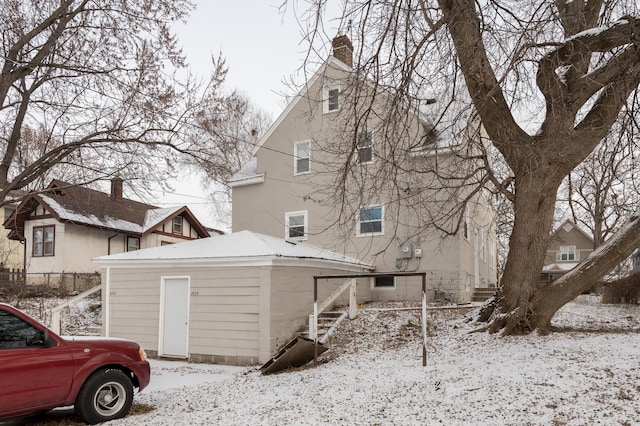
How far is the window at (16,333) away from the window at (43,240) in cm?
2031

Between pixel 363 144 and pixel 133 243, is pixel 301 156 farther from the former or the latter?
pixel 133 243

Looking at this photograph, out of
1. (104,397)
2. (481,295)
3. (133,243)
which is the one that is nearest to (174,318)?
(104,397)

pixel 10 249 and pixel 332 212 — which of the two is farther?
pixel 10 249

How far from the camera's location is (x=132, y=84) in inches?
429

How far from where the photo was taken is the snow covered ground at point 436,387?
226 inches

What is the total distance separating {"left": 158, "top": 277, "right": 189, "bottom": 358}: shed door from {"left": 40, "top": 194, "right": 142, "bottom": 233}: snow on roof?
451 inches

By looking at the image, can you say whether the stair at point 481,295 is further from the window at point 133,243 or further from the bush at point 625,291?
the window at point 133,243

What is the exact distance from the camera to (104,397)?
6.66m

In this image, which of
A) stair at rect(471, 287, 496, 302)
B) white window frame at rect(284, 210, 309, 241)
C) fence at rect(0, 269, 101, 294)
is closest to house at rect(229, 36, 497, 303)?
white window frame at rect(284, 210, 309, 241)

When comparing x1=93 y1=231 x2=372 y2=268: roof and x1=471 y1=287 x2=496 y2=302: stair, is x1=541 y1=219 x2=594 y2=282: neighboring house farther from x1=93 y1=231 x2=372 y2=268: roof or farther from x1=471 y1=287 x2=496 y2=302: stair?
x1=93 y1=231 x2=372 y2=268: roof

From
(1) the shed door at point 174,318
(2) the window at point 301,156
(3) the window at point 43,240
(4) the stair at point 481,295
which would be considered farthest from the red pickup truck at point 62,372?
(3) the window at point 43,240

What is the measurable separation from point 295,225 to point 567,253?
3556cm

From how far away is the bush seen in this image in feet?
56.5

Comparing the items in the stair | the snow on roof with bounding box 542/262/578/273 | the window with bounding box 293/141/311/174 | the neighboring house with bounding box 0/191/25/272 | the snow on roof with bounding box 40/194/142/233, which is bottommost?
the stair
